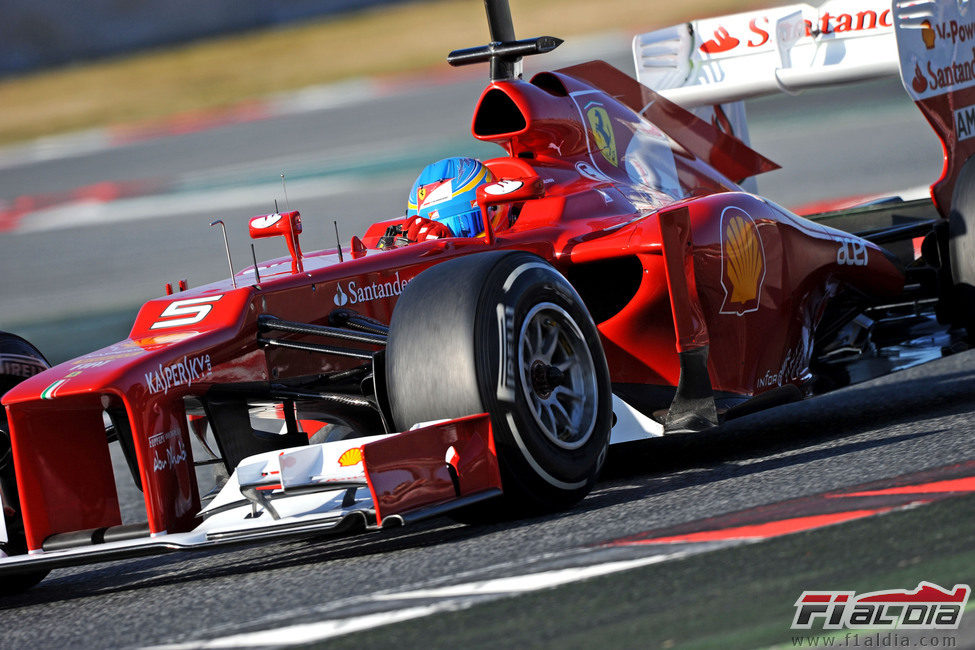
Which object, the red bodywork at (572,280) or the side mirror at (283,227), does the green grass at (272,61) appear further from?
the side mirror at (283,227)

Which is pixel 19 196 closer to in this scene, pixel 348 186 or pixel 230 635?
pixel 348 186

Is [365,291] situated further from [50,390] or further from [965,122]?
[965,122]

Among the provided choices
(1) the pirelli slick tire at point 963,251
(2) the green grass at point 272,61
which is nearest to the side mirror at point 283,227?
(1) the pirelli slick tire at point 963,251

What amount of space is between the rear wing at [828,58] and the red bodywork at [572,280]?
0.88m

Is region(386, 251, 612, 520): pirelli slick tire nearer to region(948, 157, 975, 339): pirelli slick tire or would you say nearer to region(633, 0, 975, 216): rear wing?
region(948, 157, 975, 339): pirelli slick tire

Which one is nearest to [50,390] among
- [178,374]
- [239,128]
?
[178,374]

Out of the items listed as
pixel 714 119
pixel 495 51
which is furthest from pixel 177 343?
pixel 714 119

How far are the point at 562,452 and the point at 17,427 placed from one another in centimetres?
169

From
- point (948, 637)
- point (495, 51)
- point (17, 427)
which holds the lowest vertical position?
point (948, 637)

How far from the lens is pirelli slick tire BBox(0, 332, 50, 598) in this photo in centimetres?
455

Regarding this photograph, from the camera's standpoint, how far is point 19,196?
682 inches

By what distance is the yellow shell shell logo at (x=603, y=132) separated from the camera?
20.2 feet

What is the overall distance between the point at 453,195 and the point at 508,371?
5.33ft

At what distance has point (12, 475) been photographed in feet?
15.7
